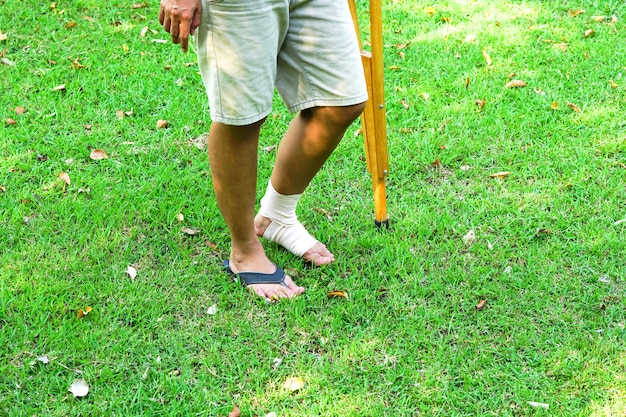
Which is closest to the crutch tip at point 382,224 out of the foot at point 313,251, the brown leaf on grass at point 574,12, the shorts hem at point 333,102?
the foot at point 313,251

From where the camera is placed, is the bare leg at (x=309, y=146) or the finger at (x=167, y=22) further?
the bare leg at (x=309, y=146)

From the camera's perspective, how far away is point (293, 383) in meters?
2.72

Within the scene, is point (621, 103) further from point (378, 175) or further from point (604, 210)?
point (378, 175)

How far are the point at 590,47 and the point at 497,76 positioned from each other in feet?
2.61

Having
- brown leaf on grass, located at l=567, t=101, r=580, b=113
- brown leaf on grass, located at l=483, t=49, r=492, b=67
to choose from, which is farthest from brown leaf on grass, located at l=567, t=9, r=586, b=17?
brown leaf on grass, located at l=567, t=101, r=580, b=113

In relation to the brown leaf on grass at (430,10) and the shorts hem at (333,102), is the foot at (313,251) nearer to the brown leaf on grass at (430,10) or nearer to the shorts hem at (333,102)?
the shorts hem at (333,102)

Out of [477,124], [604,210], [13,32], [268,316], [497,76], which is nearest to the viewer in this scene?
[268,316]

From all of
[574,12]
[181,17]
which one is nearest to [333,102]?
[181,17]

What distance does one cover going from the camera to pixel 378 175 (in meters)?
3.37

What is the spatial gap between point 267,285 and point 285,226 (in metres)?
0.32

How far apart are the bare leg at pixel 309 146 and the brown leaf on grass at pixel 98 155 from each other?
136 cm

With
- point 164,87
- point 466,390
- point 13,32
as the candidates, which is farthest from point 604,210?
point 13,32

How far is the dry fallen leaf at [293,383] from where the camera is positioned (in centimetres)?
269

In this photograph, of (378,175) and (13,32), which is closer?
(378,175)
